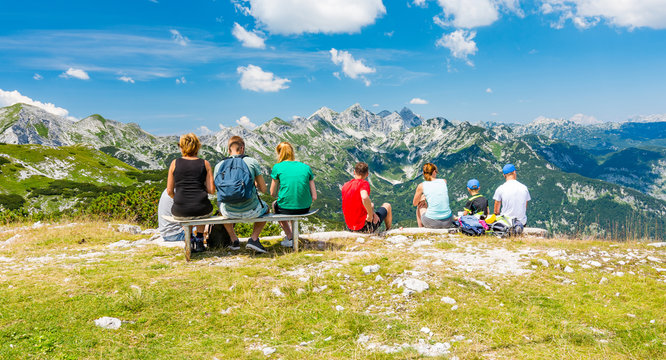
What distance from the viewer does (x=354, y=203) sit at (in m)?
12.4

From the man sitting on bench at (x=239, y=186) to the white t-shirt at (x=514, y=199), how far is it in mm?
Result: 9344

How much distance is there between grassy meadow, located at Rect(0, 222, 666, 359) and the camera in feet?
15.7

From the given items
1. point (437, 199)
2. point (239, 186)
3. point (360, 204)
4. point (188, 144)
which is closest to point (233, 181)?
point (239, 186)

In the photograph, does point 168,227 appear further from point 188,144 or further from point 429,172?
point 429,172

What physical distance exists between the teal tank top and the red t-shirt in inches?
105

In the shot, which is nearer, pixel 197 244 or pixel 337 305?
pixel 337 305

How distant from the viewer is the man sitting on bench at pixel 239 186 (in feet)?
28.5

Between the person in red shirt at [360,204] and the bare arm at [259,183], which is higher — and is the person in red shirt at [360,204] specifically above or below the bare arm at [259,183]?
below

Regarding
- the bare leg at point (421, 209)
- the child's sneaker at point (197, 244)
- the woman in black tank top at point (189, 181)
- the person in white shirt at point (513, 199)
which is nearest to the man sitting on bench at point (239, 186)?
the woman in black tank top at point (189, 181)

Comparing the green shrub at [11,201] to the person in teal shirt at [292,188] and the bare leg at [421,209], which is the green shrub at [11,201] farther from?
the bare leg at [421,209]

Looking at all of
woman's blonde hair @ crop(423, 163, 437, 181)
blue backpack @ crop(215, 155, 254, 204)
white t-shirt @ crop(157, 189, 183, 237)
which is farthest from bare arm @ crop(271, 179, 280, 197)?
woman's blonde hair @ crop(423, 163, 437, 181)

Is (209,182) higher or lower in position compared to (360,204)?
higher

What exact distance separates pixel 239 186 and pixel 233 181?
0.20 meters

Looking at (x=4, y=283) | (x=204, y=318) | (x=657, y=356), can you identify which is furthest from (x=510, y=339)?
(x=4, y=283)
